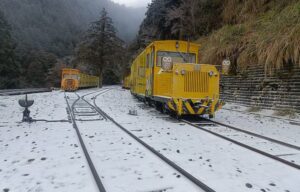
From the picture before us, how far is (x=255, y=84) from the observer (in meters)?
14.2

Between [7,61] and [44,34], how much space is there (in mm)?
72995

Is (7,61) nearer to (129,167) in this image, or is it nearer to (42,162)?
(42,162)

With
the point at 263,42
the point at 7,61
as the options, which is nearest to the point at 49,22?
the point at 7,61

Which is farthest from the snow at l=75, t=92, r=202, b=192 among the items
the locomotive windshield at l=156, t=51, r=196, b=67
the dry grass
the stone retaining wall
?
the dry grass

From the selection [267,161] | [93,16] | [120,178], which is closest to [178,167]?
[120,178]

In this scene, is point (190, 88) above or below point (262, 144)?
above

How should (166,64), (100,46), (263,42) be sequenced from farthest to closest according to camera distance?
(100,46) → (263,42) → (166,64)

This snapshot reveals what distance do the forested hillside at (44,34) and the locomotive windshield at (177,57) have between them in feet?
126

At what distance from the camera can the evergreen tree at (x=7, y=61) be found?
A: 154 ft

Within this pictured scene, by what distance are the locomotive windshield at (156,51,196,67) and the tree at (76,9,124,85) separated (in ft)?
144

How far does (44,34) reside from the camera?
11712cm

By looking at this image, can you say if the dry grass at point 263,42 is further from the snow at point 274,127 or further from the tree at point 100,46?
the tree at point 100,46

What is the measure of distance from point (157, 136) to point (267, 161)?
286 centimetres

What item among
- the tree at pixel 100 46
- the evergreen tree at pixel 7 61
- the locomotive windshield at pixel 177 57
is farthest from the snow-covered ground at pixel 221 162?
the tree at pixel 100 46
